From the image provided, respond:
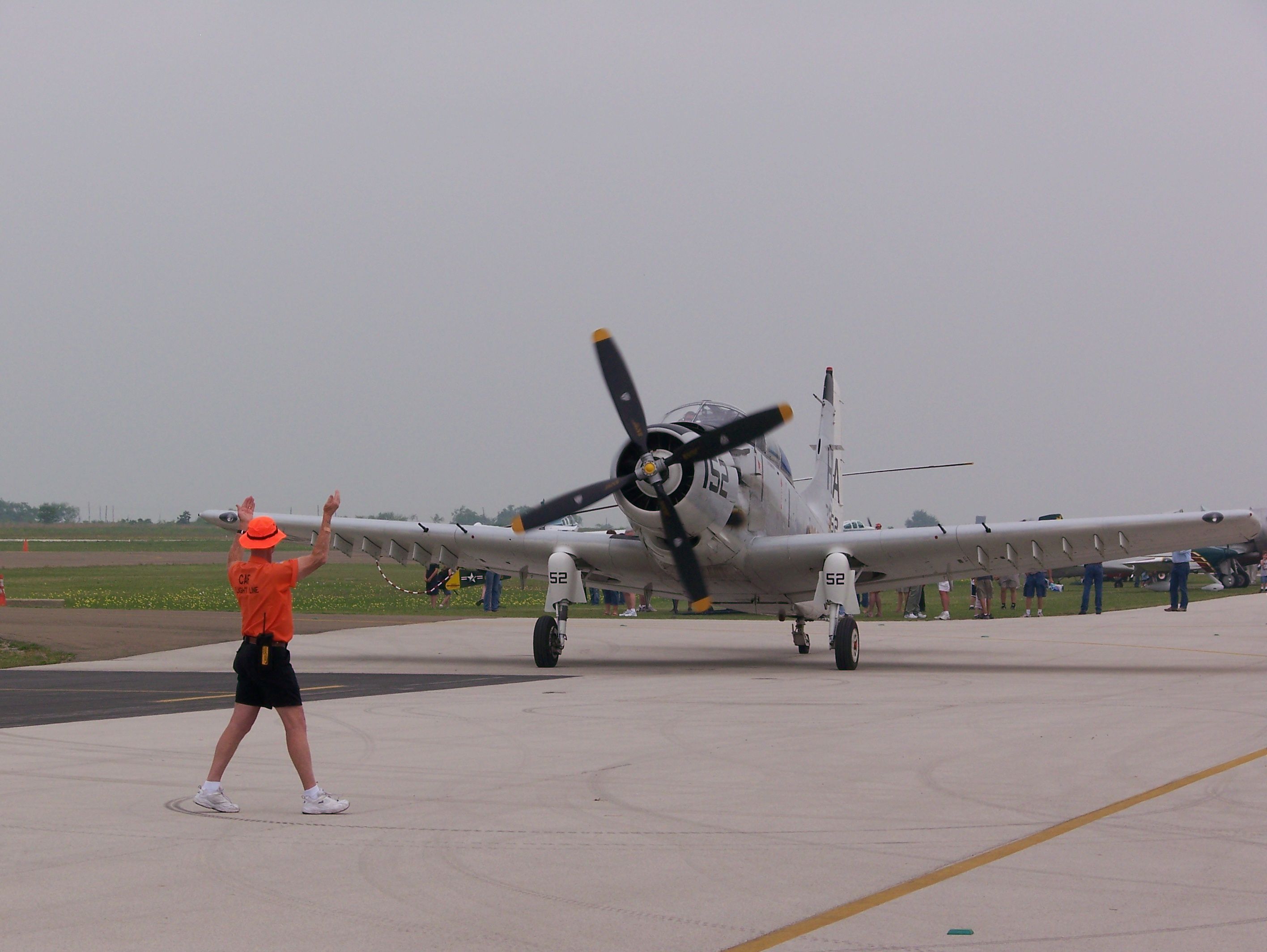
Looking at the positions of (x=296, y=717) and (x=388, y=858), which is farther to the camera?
(x=296, y=717)

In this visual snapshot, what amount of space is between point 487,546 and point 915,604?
17641 millimetres

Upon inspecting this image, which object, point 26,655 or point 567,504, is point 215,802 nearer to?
point 567,504

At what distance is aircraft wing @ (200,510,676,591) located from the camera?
65.9ft

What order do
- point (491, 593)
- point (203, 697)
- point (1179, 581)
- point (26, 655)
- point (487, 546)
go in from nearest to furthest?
point (203, 697) < point (26, 655) < point (487, 546) < point (1179, 581) < point (491, 593)

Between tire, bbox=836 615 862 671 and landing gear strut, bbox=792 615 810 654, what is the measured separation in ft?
11.6

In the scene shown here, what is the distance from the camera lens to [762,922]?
4.97m

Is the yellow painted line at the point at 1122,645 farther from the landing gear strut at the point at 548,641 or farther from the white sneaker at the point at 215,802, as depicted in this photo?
the white sneaker at the point at 215,802

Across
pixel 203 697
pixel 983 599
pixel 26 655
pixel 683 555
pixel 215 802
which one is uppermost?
pixel 683 555

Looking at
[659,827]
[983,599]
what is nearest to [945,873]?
[659,827]

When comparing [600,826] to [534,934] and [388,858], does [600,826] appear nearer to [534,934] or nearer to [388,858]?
[388,858]

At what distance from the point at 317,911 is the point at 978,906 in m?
2.71

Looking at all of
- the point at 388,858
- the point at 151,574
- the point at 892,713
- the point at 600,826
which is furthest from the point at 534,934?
the point at 151,574

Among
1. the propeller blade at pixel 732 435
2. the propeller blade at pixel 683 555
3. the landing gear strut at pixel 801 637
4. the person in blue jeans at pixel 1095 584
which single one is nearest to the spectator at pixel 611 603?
the person in blue jeans at pixel 1095 584

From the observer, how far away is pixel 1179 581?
33875 mm
